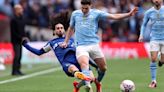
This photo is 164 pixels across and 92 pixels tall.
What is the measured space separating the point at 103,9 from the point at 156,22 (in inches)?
607

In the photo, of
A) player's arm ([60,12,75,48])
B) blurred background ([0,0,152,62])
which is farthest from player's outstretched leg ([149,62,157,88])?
blurred background ([0,0,152,62])

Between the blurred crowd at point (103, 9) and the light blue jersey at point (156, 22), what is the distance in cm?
1467

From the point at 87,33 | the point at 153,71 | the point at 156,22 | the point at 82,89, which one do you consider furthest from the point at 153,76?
the point at 87,33

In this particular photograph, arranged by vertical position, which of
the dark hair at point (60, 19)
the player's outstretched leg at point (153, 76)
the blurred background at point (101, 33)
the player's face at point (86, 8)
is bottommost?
the blurred background at point (101, 33)

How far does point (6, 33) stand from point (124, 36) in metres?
6.78

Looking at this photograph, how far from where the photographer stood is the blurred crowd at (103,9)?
3275cm

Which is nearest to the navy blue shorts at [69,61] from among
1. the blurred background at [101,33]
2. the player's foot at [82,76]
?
the player's foot at [82,76]

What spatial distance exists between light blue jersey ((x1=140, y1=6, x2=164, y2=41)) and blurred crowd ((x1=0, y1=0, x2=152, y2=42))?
14.7 metres

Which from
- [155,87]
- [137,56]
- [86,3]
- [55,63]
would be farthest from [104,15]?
[137,56]

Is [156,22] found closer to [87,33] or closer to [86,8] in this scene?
[87,33]

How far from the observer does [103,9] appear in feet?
108

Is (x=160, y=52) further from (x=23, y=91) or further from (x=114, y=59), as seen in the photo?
(x=114, y=59)

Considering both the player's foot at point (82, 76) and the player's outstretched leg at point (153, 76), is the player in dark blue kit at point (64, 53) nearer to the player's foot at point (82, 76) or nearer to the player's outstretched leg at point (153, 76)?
the player's foot at point (82, 76)

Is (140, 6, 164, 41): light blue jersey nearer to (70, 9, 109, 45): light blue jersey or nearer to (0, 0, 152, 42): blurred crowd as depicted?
(70, 9, 109, 45): light blue jersey
